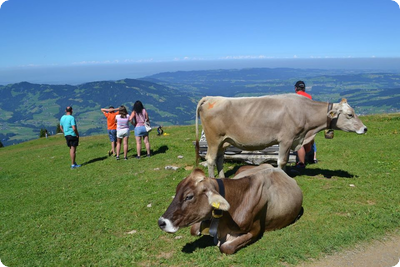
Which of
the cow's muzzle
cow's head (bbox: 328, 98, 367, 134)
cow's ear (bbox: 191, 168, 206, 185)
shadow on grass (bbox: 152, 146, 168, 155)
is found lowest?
shadow on grass (bbox: 152, 146, 168, 155)

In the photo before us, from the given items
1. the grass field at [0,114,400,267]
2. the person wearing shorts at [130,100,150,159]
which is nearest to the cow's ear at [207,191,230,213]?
the grass field at [0,114,400,267]

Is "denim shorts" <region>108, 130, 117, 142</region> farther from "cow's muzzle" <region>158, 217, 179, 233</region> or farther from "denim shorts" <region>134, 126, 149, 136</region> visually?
"cow's muzzle" <region>158, 217, 179, 233</region>

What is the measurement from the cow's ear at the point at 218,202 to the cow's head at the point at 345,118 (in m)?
5.56

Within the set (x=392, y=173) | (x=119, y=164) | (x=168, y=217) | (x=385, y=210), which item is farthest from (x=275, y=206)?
(x=119, y=164)

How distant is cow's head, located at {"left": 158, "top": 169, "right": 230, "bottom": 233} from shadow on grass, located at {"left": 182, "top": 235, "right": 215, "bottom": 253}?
1.16 meters

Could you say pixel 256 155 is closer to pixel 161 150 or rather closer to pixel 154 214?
pixel 154 214

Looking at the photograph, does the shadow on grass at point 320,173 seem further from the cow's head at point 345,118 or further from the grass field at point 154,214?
the cow's head at point 345,118

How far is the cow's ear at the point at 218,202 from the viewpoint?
4993mm

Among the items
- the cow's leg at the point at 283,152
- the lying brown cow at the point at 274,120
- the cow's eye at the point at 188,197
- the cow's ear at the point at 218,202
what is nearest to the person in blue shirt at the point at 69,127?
the lying brown cow at the point at 274,120

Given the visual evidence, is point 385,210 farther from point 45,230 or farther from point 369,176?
point 45,230

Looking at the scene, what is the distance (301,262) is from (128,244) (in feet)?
12.4

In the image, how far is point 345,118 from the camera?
9062 millimetres

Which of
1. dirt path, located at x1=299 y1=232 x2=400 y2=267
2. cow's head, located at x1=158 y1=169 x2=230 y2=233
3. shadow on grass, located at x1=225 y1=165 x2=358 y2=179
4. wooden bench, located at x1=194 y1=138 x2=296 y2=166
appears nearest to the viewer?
cow's head, located at x1=158 y1=169 x2=230 y2=233

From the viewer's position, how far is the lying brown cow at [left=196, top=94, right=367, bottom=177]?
882 cm
